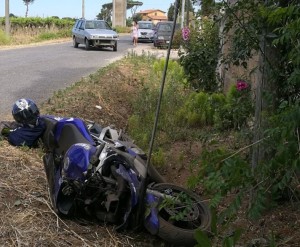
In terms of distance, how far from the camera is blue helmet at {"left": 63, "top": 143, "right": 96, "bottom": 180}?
15.4ft

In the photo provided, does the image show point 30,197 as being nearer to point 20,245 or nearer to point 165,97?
point 20,245

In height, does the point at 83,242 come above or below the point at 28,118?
below

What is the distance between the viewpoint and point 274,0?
12.5 ft

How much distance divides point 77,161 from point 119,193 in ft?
1.87

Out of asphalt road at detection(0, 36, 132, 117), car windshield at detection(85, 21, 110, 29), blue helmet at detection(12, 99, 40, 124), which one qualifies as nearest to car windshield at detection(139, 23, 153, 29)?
car windshield at detection(85, 21, 110, 29)

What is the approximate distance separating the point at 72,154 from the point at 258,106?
1766 mm

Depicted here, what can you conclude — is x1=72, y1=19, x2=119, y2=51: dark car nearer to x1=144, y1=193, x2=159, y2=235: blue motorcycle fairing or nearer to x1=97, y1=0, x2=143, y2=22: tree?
x1=144, y1=193, x2=159, y2=235: blue motorcycle fairing

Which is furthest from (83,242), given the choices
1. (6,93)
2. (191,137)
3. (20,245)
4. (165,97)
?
(6,93)

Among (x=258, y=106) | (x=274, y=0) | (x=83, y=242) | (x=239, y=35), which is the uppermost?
(x=274, y=0)

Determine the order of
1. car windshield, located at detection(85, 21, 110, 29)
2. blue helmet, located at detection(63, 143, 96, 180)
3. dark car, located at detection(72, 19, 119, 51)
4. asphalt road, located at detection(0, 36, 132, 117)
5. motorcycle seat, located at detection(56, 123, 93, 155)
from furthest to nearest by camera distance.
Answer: car windshield, located at detection(85, 21, 110, 29)
dark car, located at detection(72, 19, 119, 51)
asphalt road, located at detection(0, 36, 132, 117)
motorcycle seat, located at detection(56, 123, 93, 155)
blue helmet, located at detection(63, 143, 96, 180)

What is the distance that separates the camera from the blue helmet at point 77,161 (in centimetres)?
470

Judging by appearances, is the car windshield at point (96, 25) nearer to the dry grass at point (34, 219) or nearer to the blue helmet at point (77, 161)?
the dry grass at point (34, 219)

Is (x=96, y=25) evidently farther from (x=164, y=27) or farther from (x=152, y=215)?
(x=152, y=215)

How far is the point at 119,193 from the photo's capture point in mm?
4461
